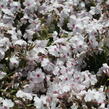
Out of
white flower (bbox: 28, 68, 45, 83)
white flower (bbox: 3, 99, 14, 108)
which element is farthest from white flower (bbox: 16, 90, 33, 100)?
white flower (bbox: 28, 68, 45, 83)

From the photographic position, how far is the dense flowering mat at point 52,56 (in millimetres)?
4496

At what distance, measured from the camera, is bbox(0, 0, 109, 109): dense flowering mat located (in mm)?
4496

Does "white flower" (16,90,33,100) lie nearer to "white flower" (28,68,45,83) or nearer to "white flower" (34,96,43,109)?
"white flower" (34,96,43,109)

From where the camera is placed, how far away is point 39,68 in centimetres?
492

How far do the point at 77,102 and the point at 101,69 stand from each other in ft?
2.19

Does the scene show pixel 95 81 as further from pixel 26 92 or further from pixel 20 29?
pixel 20 29

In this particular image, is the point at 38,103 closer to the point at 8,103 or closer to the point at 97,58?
the point at 8,103

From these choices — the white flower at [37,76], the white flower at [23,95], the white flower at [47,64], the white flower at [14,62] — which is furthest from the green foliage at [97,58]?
the white flower at [23,95]

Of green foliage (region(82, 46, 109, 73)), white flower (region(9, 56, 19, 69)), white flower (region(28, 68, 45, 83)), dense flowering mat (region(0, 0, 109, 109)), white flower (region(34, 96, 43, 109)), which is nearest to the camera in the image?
white flower (region(34, 96, 43, 109))

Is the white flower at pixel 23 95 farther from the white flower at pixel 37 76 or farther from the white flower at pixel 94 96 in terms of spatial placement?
the white flower at pixel 94 96

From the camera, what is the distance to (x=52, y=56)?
508 cm

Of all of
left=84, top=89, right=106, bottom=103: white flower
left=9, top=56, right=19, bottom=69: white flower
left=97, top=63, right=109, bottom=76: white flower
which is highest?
left=9, top=56, right=19, bottom=69: white flower

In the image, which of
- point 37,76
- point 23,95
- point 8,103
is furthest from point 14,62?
point 8,103

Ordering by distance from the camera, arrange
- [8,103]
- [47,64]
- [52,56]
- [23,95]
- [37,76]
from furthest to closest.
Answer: [52,56], [47,64], [37,76], [23,95], [8,103]
